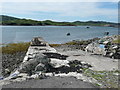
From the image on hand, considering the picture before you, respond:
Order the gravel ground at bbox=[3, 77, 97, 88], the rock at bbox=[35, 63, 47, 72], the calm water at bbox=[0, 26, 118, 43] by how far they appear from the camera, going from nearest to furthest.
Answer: the gravel ground at bbox=[3, 77, 97, 88]
the rock at bbox=[35, 63, 47, 72]
the calm water at bbox=[0, 26, 118, 43]

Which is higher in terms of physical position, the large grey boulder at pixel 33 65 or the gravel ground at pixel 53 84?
the large grey boulder at pixel 33 65

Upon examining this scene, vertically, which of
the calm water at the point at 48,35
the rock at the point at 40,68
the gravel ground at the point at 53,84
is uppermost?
the calm water at the point at 48,35

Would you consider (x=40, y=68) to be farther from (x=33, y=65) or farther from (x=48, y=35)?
(x=48, y=35)

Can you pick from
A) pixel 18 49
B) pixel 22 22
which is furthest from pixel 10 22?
pixel 18 49

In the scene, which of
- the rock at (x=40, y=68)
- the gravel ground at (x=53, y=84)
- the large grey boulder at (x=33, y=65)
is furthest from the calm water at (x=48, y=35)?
the gravel ground at (x=53, y=84)

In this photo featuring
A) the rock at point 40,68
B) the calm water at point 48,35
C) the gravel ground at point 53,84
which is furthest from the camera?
the calm water at point 48,35

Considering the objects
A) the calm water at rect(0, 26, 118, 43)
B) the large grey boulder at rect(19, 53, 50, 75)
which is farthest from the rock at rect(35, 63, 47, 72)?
the calm water at rect(0, 26, 118, 43)

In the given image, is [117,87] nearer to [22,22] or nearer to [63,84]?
[63,84]

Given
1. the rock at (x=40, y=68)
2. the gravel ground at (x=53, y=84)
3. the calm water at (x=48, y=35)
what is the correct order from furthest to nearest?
the calm water at (x=48, y=35) → the rock at (x=40, y=68) → the gravel ground at (x=53, y=84)

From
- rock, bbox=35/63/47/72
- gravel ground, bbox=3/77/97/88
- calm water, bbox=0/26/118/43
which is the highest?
calm water, bbox=0/26/118/43

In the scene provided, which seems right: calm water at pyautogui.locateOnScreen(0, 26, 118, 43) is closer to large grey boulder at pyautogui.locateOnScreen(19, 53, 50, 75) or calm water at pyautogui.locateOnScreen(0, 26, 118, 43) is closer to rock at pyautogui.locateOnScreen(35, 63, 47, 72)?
large grey boulder at pyautogui.locateOnScreen(19, 53, 50, 75)

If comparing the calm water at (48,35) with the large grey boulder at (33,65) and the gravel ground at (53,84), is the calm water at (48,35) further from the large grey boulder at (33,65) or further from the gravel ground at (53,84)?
the gravel ground at (53,84)

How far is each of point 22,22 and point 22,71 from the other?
140598 millimetres

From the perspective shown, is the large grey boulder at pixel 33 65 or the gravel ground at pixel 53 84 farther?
the large grey boulder at pixel 33 65
